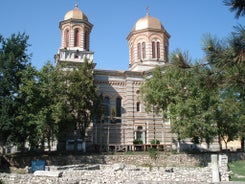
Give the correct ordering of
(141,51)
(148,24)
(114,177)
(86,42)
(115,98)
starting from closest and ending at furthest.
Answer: (114,177), (115,98), (86,42), (141,51), (148,24)

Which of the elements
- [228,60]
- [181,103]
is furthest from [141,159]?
[228,60]

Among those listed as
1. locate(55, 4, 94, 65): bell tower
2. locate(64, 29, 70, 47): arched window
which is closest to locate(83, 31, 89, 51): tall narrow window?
locate(55, 4, 94, 65): bell tower

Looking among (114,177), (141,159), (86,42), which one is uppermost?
(86,42)

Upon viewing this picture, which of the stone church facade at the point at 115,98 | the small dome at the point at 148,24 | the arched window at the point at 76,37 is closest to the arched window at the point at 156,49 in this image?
the stone church facade at the point at 115,98

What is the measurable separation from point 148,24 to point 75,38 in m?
9.43

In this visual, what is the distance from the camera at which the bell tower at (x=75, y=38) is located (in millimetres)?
30802

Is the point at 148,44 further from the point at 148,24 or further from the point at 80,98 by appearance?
the point at 80,98

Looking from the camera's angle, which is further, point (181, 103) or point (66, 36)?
point (66, 36)

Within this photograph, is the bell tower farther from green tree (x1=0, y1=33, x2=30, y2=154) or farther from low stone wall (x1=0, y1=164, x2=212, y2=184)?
low stone wall (x1=0, y1=164, x2=212, y2=184)

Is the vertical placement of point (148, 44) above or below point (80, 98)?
above

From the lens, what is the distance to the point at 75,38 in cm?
3191

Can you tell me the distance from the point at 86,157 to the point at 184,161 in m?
8.30

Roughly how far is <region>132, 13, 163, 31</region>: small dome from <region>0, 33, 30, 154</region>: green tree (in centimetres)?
1593

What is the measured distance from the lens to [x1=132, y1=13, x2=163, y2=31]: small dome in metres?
35.6
